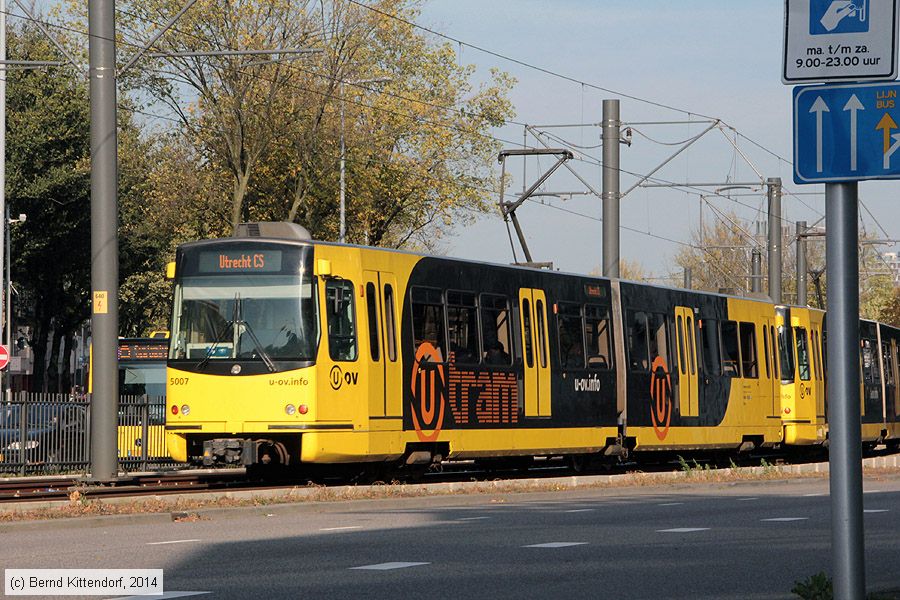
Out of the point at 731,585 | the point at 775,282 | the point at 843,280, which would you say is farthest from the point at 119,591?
the point at 775,282

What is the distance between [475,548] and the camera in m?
12.1

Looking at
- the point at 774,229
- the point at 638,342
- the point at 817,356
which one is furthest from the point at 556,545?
the point at 774,229

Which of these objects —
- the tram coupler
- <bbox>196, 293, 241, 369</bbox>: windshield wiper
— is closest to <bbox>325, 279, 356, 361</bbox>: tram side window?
<bbox>196, 293, 241, 369</bbox>: windshield wiper

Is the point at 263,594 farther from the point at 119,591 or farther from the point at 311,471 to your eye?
the point at 311,471

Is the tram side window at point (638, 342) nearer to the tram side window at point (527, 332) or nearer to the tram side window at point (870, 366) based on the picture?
the tram side window at point (527, 332)

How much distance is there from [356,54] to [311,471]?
24.8 meters

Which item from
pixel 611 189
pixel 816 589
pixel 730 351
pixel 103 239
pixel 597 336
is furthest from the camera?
pixel 611 189

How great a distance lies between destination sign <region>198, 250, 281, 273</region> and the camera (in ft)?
68.7

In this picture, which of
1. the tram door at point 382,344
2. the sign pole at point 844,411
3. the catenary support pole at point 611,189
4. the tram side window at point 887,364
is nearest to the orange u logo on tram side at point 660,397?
the catenary support pole at point 611,189

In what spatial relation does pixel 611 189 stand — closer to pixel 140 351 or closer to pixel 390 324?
pixel 140 351

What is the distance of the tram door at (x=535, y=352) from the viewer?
81.1 feet

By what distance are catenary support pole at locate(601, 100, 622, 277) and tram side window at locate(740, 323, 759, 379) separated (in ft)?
9.23

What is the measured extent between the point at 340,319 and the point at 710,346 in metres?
11.7

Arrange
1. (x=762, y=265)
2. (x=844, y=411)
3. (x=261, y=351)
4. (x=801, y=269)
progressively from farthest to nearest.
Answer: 1. (x=762, y=265)
2. (x=801, y=269)
3. (x=261, y=351)
4. (x=844, y=411)
